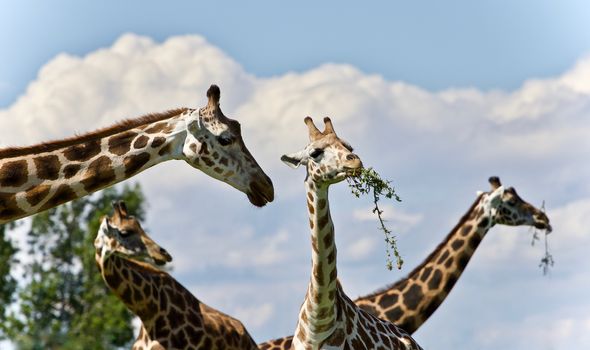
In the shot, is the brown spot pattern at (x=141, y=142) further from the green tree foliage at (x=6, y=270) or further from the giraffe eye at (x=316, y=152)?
the green tree foliage at (x=6, y=270)

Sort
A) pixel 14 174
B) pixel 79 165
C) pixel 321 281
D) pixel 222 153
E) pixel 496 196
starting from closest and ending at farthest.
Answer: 1. pixel 14 174
2. pixel 79 165
3. pixel 222 153
4. pixel 321 281
5. pixel 496 196

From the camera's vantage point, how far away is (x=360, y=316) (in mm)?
12625

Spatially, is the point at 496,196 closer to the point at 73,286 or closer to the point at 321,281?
the point at 321,281

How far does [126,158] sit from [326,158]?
2107mm

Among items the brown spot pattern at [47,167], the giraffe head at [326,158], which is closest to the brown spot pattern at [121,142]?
the brown spot pattern at [47,167]

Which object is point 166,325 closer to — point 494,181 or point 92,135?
point 92,135

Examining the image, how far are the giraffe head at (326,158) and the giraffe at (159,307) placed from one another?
3.11 meters

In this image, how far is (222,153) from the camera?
33.8ft

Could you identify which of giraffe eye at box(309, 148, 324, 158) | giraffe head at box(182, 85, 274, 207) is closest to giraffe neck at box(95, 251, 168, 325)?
giraffe eye at box(309, 148, 324, 158)

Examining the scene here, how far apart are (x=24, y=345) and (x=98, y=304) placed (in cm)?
2901

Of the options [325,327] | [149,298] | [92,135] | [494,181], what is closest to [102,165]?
[92,135]

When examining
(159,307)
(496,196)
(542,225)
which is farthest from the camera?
(542,225)

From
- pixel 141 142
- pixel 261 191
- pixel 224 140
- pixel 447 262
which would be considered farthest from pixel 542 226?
pixel 141 142

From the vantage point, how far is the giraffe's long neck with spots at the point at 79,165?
9.59 m
